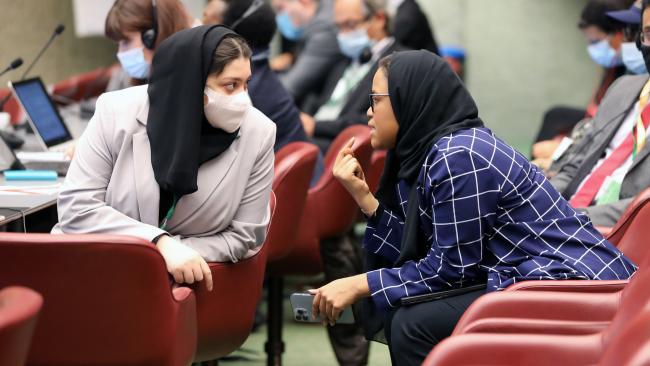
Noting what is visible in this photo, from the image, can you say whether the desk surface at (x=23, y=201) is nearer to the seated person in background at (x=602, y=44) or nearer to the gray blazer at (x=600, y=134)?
the gray blazer at (x=600, y=134)

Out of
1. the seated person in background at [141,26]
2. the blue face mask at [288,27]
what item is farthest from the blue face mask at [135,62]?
the blue face mask at [288,27]

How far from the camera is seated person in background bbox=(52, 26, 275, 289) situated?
279cm

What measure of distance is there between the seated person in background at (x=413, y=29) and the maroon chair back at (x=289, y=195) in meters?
2.24

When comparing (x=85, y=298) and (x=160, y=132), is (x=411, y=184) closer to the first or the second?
(x=160, y=132)

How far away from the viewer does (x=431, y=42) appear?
5844mm

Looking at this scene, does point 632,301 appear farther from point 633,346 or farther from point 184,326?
point 184,326

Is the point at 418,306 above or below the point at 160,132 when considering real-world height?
below

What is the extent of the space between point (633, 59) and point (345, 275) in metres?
1.35

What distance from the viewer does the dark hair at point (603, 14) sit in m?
4.62

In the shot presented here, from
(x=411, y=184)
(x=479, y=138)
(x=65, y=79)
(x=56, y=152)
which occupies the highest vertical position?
(x=479, y=138)

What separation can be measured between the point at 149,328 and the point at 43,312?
0.23 metres

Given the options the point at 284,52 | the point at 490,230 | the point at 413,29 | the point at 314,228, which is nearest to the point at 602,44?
the point at 413,29

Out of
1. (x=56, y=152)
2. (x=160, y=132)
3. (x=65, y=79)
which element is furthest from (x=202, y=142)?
(x=65, y=79)

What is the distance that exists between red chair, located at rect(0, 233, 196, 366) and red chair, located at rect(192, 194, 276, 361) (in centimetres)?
27
